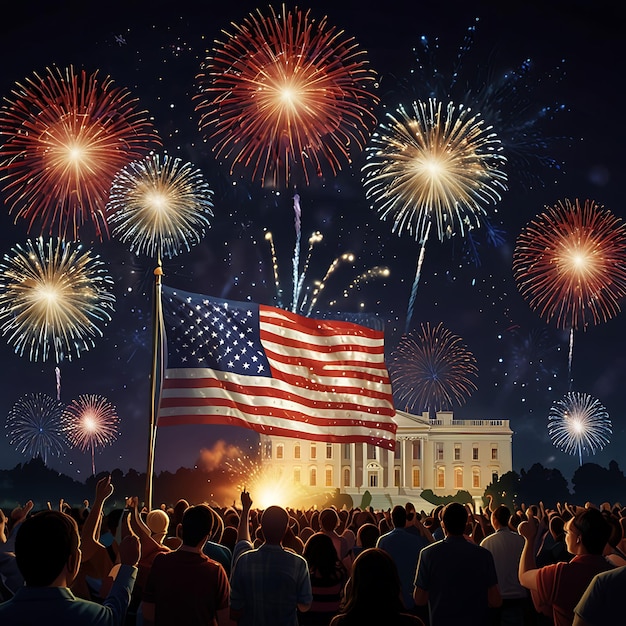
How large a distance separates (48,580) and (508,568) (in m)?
6.48

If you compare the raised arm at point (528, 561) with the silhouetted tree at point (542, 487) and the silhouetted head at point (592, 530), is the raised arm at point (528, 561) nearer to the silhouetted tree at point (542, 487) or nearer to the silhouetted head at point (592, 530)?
the silhouetted head at point (592, 530)

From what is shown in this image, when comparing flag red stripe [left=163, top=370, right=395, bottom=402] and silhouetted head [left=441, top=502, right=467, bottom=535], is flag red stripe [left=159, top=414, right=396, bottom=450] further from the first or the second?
silhouetted head [left=441, top=502, right=467, bottom=535]

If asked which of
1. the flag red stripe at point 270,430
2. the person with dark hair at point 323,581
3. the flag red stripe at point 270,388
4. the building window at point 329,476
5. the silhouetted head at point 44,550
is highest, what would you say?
the building window at point 329,476

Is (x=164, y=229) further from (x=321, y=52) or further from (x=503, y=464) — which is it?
(x=503, y=464)

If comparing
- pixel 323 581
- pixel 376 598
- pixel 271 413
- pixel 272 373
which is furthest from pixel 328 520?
pixel 272 373

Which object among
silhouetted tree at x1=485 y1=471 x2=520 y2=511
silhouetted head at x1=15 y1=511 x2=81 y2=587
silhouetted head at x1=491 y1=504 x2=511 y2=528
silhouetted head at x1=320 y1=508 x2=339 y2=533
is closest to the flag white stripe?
silhouetted head at x1=320 y1=508 x2=339 y2=533

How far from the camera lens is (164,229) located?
36656mm

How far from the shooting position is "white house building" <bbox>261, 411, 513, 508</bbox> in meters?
106

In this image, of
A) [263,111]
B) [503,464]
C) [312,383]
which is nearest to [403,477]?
[503,464]

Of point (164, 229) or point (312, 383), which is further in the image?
point (164, 229)

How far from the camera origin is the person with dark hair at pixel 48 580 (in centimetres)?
391

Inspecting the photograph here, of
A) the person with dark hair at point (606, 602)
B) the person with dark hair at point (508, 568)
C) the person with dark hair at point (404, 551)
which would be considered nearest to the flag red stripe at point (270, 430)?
the person with dark hair at point (404, 551)

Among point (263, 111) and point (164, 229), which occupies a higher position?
point (263, 111)

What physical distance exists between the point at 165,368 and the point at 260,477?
83802 millimetres
